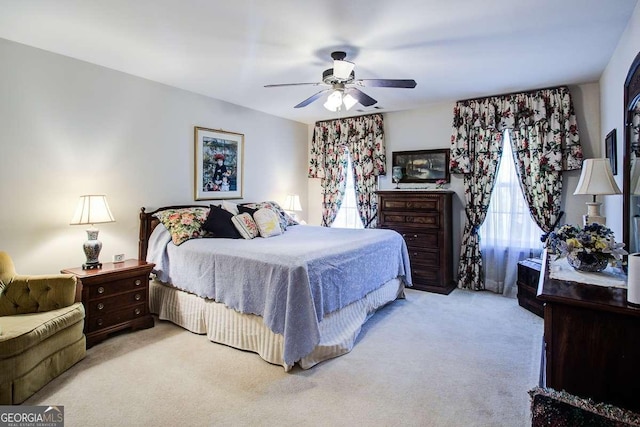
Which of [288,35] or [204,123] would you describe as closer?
[288,35]

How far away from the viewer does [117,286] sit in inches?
120

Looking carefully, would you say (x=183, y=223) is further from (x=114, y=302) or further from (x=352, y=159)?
(x=352, y=159)

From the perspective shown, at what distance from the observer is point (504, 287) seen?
14.5 ft

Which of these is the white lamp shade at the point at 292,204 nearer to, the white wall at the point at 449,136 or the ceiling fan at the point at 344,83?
the white wall at the point at 449,136

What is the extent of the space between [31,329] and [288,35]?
2.74 metres

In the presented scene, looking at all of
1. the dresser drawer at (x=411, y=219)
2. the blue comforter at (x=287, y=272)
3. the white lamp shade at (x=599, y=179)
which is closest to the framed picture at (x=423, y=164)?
the dresser drawer at (x=411, y=219)

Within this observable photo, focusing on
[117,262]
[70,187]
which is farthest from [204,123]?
[117,262]

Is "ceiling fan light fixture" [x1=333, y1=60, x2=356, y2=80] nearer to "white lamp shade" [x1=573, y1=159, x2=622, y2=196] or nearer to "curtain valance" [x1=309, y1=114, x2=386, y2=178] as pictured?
"white lamp shade" [x1=573, y1=159, x2=622, y2=196]

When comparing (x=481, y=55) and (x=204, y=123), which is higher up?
(x=481, y=55)

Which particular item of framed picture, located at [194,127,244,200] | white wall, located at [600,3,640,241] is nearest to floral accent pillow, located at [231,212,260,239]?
framed picture, located at [194,127,244,200]

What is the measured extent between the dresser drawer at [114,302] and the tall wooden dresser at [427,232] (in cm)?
327

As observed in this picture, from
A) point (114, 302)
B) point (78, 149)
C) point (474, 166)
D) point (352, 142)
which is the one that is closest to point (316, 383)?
point (114, 302)

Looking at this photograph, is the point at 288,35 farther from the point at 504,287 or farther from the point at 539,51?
the point at 504,287

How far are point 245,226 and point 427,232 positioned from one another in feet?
→ 8.01
